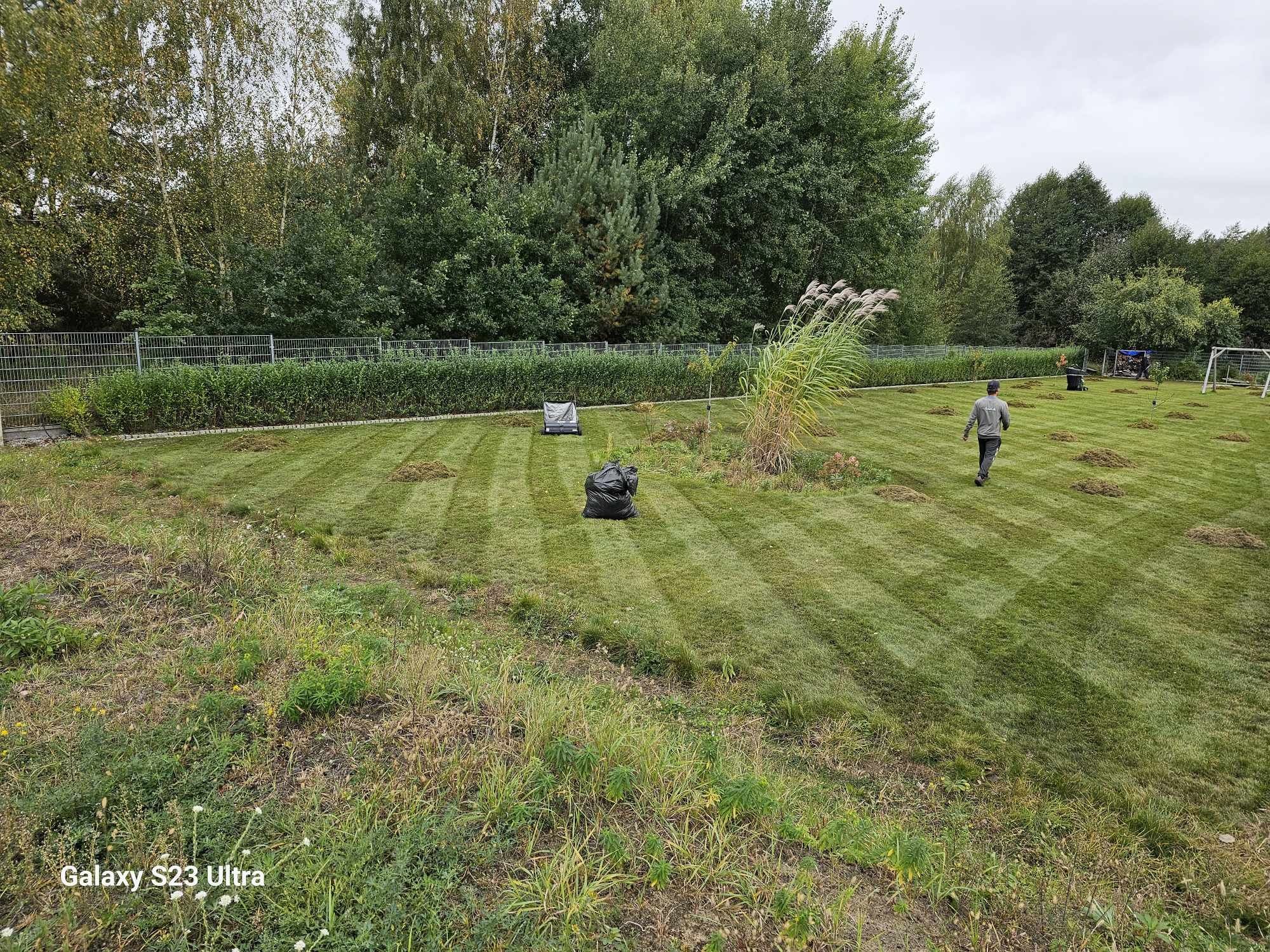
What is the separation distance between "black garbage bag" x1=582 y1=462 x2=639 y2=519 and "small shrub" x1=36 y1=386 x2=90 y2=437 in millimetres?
9537

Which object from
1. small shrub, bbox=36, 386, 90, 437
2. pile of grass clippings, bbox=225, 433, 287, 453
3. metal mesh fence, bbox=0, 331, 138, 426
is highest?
metal mesh fence, bbox=0, 331, 138, 426

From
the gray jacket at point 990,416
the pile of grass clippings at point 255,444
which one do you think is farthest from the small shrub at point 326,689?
the gray jacket at point 990,416

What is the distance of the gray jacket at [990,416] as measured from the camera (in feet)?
30.1

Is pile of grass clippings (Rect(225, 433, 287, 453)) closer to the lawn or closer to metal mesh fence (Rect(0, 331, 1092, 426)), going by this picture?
the lawn

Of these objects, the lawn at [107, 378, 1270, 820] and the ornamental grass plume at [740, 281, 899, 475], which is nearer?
the lawn at [107, 378, 1270, 820]

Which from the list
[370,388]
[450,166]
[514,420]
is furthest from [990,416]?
[450,166]

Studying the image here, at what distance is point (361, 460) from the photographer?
9945 millimetres

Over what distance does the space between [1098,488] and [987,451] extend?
1736 mm

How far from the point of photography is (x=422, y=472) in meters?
9.12

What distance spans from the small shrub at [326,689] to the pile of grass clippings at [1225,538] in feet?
30.0

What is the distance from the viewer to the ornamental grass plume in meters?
9.33

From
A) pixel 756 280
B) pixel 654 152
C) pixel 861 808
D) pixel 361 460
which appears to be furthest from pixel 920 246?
pixel 861 808

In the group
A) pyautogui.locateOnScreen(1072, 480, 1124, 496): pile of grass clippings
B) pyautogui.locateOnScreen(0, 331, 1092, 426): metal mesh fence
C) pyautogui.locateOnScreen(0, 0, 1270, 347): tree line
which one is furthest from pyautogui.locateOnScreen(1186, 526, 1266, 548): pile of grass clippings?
pyautogui.locateOnScreen(0, 0, 1270, 347): tree line

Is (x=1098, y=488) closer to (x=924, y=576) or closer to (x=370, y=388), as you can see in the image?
(x=924, y=576)
